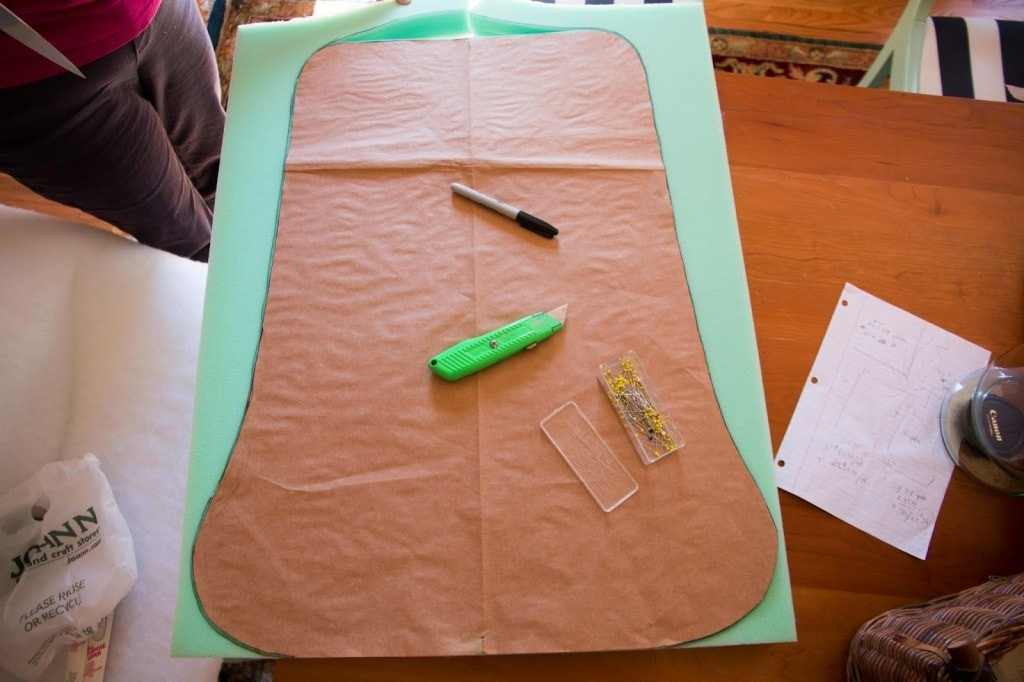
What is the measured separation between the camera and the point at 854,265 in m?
0.83

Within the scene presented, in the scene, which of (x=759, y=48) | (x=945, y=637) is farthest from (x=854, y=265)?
(x=759, y=48)

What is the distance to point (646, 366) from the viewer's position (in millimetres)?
716

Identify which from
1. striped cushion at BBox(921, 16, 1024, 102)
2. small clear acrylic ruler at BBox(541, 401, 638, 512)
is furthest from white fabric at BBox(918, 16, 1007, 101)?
small clear acrylic ruler at BBox(541, 401, 638, 512)

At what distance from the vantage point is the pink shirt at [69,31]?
68cm

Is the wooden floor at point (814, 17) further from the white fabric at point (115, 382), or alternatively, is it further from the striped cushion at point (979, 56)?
the white fabric at point (115, 382)

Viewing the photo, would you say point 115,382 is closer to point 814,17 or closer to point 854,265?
point 854,265

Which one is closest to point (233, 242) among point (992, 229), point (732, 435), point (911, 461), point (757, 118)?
point (732, 435)

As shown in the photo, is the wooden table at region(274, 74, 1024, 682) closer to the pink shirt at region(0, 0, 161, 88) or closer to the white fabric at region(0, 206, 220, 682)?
the white fabric at region(0, 206, 220, 682)

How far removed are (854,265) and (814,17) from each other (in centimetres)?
126

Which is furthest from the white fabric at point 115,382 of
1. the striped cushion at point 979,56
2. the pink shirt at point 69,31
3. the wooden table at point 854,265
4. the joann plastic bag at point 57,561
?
the striped cushion at point 979,56

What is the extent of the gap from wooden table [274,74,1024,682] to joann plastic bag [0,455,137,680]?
49 cm

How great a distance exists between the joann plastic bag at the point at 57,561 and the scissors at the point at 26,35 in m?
0.52

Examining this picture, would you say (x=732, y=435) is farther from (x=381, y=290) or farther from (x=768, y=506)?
(x=381, y=290)

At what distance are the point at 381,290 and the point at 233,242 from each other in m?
0.21
